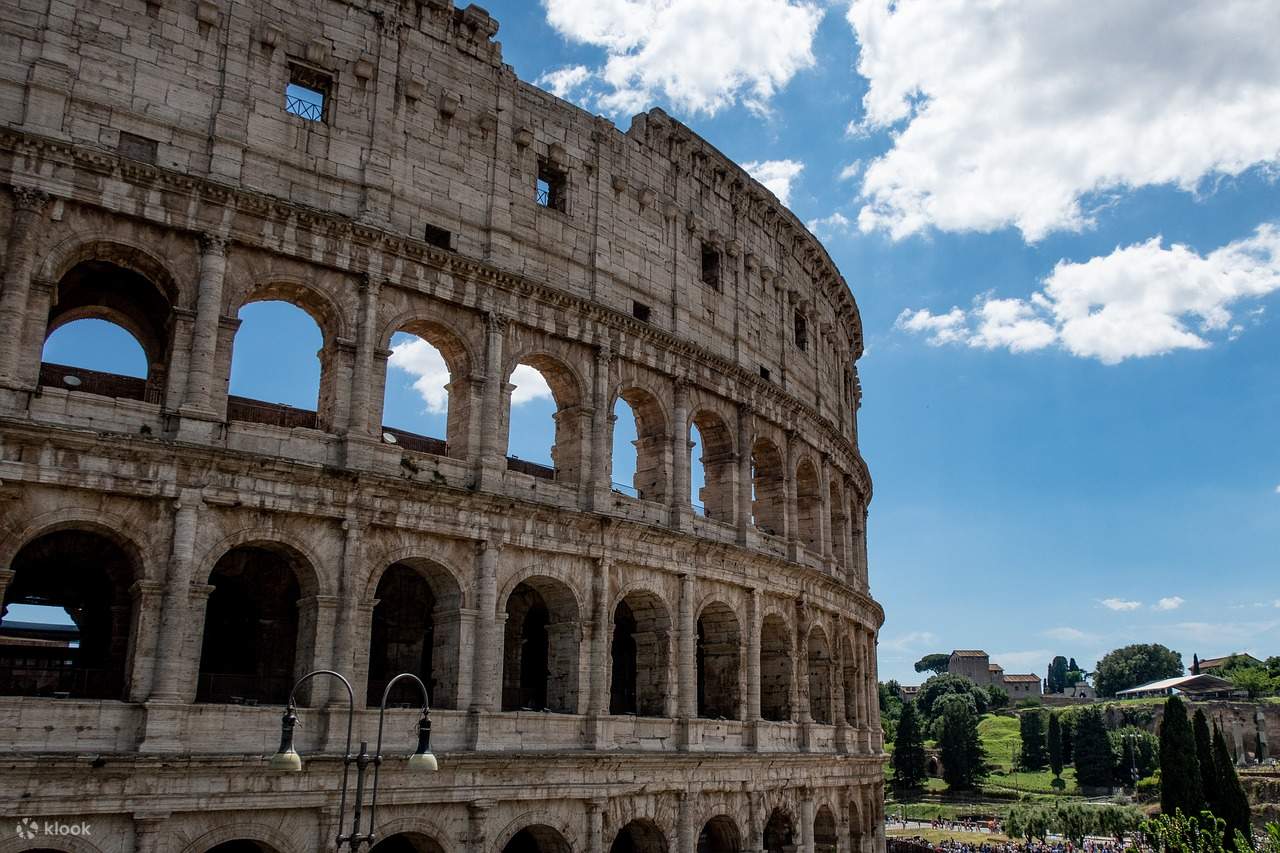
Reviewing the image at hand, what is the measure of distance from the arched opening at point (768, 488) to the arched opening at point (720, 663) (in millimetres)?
3570

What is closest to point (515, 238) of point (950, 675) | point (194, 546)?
point (194, 546)

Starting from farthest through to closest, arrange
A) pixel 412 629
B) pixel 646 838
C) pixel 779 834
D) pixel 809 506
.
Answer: pixel 809 506, pixel 779 834, pixel 646 838, pixel 412 629

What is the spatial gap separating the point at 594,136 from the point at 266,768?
600 inches

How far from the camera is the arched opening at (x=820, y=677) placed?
29.5 meters

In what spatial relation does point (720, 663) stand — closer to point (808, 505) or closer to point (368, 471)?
point (808, 505)

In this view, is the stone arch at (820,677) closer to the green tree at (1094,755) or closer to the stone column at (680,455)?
the stone column at (680,455)

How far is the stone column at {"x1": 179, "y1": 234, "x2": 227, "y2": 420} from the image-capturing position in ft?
56.7

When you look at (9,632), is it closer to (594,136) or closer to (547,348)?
(547,348)

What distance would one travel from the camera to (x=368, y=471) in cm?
1845

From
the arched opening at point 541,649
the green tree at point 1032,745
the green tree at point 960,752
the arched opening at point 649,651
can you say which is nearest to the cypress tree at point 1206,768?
the arched opening at point 649,651

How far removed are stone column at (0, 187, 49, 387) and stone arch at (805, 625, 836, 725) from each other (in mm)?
20424

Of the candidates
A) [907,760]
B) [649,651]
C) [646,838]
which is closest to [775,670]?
[649,651]

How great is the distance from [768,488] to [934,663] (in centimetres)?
16953

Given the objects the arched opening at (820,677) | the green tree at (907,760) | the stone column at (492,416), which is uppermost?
the stone column at (492,416)
